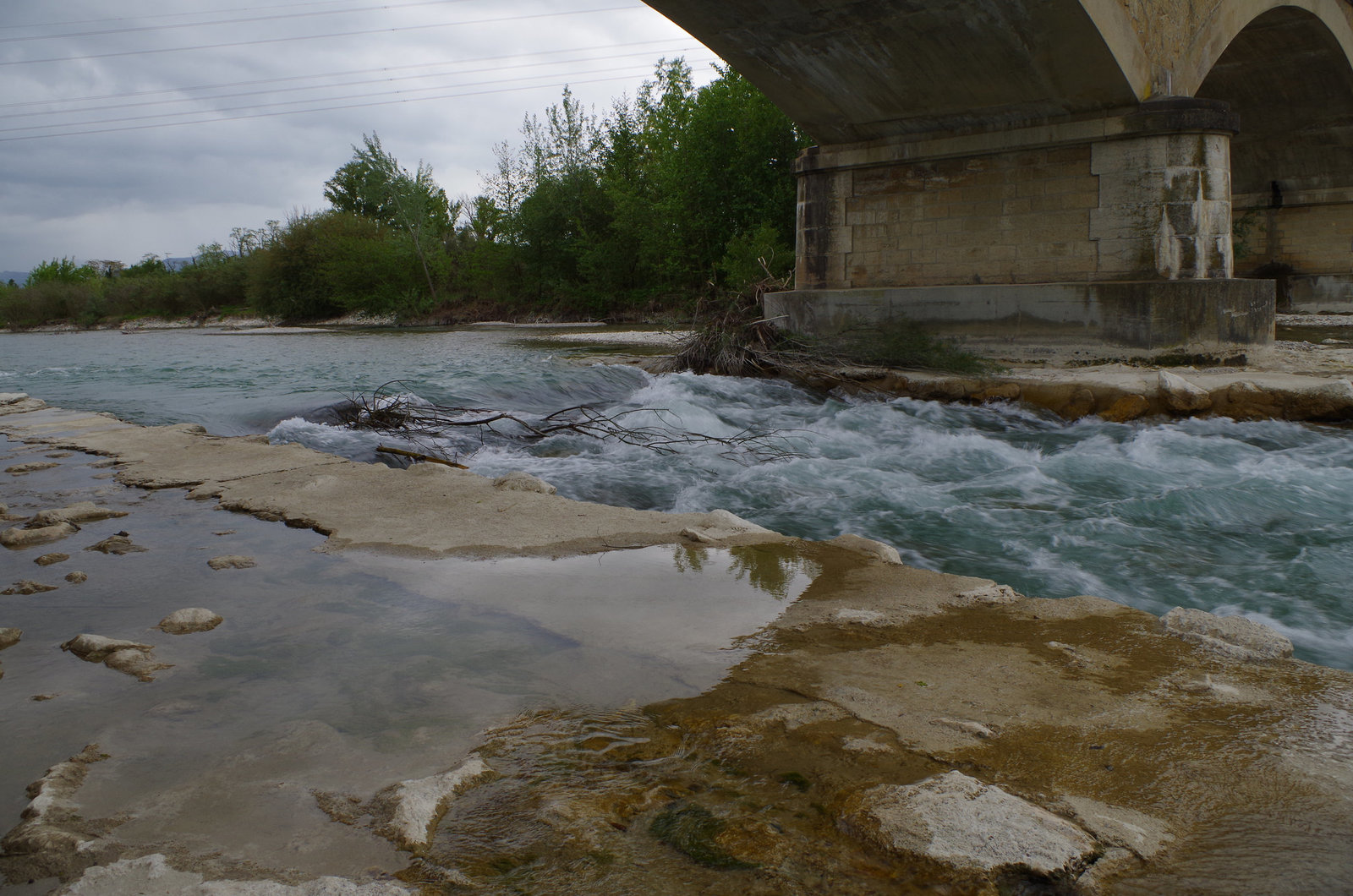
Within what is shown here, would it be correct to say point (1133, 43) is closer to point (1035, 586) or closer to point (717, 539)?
point (1035, 586)

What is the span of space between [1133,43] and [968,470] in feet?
18.6

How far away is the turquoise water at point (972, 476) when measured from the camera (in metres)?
4.19

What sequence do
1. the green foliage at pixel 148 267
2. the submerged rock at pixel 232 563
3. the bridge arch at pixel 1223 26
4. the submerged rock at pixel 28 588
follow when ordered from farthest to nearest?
the green foliage at pixel 148 267 → the bridge arch at pixel 1223 26 → the submerged rock at pixel 232 563 → the submerged rock at pixel 28 588

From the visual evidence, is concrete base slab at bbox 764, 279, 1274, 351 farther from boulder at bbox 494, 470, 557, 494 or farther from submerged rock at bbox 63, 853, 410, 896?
submerged rock at bbox 63, 853, 410, 896

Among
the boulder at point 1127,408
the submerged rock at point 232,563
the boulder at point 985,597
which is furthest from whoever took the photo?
the boulder at point 1127,408

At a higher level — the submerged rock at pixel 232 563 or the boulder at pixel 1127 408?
the boulder at pixel 1127 408

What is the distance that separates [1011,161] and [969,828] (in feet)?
33.8

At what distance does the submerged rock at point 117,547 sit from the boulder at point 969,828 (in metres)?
3.20

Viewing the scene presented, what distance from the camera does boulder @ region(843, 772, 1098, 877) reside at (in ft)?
4.79

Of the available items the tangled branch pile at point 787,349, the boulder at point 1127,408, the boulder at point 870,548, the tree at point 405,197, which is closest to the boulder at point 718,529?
the boulder at point 870,548

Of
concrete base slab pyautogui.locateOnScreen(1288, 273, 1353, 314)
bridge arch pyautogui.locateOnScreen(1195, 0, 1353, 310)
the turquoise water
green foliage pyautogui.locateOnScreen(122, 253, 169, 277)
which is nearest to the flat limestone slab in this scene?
the turquoise water

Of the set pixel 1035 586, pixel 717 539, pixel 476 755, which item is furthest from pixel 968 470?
pixel 476 755

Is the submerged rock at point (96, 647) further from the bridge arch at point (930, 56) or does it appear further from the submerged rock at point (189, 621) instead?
the bridge arch at point (930, 56)

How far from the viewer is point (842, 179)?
37.8 feet
